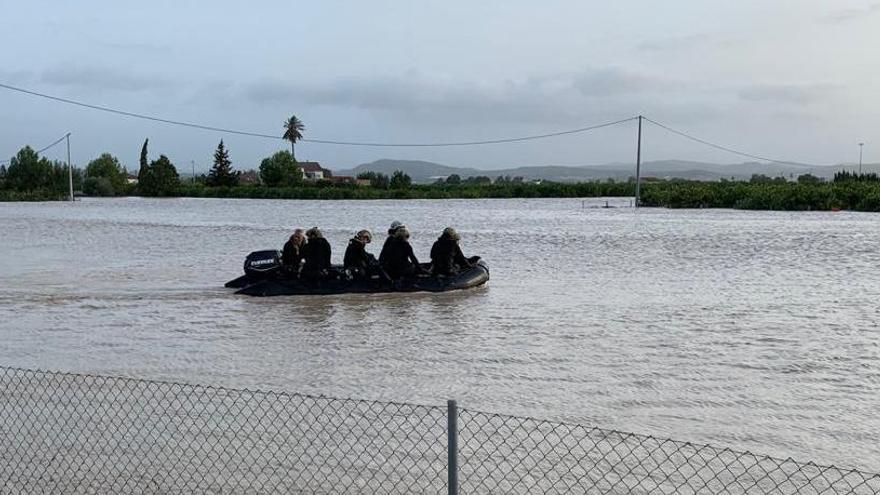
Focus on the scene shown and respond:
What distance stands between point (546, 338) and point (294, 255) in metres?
6.69

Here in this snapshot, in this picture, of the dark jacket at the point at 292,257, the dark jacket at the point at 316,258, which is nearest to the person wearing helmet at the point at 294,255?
the dark jacket at the point at 292,257

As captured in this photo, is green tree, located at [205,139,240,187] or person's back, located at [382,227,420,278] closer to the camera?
person's back, located at [382,227,420,278]

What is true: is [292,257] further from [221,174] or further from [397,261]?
[221,174]

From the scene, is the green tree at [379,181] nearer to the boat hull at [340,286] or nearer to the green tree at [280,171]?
the green tree at [280,171]

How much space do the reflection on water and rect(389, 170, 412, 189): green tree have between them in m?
97.5

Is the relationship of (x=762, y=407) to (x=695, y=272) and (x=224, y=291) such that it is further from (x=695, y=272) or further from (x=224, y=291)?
(x=695, y=272)

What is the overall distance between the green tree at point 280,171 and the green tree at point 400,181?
1561 centimetres

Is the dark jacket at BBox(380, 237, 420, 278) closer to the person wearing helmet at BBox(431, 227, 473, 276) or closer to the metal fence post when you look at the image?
the person wearing helmet at BBox(431, 227, 473, 276)

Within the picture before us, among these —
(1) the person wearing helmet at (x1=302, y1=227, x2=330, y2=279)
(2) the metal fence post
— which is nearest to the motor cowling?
(1) the person wearing helmet at (x1=302, y1=227, x2=330, y2=279)

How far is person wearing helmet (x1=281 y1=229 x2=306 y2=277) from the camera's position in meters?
18.6

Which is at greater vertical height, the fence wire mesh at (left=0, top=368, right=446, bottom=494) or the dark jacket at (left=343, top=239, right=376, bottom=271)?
the dark jacket at (left=343, top=239, right=376, bottom=271)

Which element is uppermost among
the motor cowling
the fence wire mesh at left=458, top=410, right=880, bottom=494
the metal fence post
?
the metal fence post

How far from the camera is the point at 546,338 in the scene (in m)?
13.9

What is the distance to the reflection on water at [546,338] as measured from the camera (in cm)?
951
